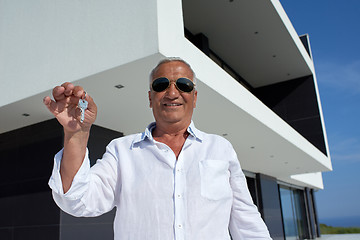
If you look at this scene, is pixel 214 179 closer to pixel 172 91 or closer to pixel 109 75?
pixel 172 91

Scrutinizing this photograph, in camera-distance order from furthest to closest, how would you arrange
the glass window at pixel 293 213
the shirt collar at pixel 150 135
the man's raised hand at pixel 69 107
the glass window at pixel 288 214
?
the glass window at pixel 293 213 < the glass window at pixel 288 214 < the shirt collar at pixel 150 135 < the man's raised hand at pixel 69 107

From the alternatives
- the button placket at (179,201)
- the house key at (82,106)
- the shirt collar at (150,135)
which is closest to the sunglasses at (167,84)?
the shirt collar at (150,135)

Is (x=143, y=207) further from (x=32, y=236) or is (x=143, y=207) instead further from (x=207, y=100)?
(x=32, y=236)

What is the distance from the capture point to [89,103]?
1034 mm

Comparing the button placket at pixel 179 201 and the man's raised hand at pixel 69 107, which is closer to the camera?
the man's raised hand at pixel 69 107

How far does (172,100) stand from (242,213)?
1.73 ft

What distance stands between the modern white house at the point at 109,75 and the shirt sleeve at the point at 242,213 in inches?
97.9

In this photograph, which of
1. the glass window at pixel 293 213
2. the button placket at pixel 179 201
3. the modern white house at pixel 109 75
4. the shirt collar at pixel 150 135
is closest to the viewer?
the button placket at pixel 179 201

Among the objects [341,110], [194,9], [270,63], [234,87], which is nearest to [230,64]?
[270,63]

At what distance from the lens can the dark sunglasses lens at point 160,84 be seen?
1.35 m

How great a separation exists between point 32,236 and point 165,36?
4.18 meters

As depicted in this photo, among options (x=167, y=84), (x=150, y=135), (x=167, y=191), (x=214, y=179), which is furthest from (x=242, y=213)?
(x=167, y=84)

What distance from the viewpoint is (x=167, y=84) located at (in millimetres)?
1349

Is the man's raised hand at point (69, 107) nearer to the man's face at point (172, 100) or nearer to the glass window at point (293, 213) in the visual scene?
the man's face at point (172, 100)
